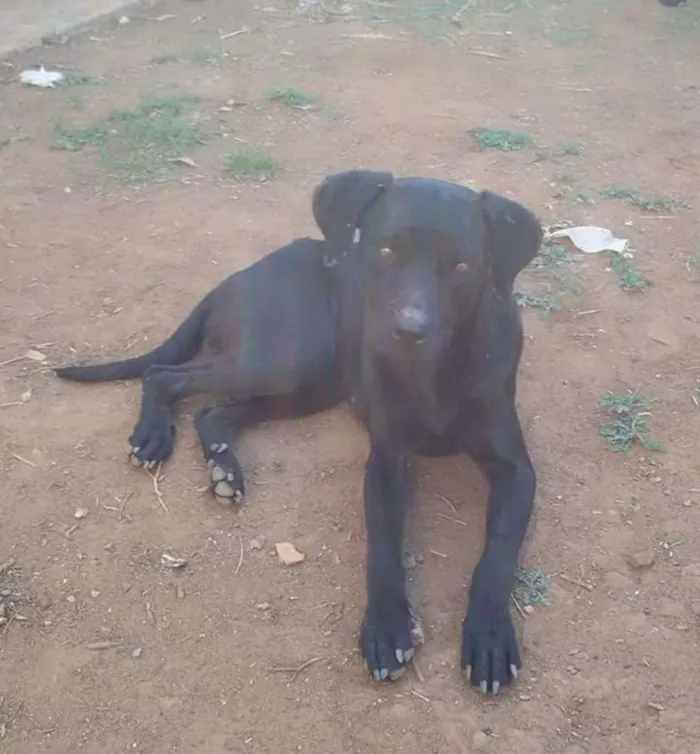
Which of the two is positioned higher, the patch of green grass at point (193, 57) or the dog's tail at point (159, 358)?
the dog's tail at point (159, 358)

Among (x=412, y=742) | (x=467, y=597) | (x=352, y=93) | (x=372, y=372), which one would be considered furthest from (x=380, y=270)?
(x=352, y=93)

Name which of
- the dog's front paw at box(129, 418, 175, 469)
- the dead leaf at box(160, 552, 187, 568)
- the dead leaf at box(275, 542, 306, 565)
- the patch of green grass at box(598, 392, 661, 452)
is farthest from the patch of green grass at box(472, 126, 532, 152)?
the dead leaf at box(160, 552, 187, 568)

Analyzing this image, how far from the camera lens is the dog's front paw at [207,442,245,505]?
306cm

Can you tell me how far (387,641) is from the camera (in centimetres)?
253

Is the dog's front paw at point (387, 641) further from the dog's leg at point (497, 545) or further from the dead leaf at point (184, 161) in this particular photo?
the dead leaf at point (184, 161)

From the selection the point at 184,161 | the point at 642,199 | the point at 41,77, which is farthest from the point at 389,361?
the point at 41,77

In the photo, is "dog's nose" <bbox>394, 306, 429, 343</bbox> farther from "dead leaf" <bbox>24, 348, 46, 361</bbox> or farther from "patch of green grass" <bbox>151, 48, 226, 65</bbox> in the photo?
"patch of green grass" <bbox>151, 48, 226, 65</bbox>

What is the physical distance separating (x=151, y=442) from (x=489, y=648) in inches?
51.7

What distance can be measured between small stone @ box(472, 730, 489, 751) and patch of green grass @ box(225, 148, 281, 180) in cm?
338

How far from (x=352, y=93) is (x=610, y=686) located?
4.60 metres

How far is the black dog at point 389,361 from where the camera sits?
258 centimetres

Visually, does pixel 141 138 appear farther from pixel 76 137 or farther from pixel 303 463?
pixel 303 463

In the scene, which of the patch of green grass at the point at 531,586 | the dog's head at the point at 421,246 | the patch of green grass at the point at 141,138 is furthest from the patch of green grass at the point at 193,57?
the patch of green grass at the point at 531,586

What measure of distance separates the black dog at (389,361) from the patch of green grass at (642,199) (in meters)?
1.98
